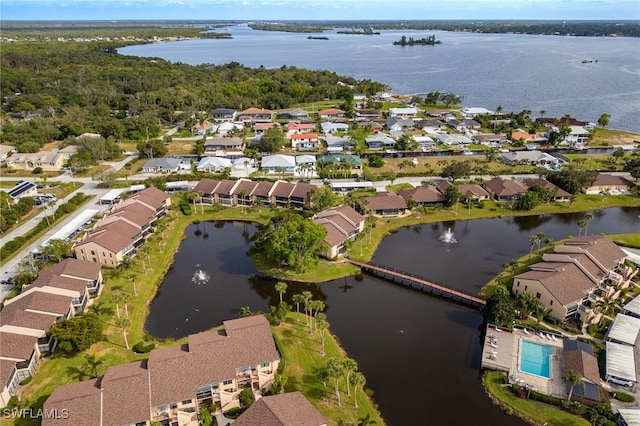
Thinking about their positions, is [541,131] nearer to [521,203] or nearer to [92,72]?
[521,203]

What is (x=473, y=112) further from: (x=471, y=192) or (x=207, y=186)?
(x=207, y=186)

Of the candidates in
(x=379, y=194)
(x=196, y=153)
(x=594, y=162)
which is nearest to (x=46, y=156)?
(x=196, y=153)

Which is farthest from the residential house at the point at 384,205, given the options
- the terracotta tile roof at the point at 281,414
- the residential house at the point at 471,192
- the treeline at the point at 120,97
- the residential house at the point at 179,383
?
the treeline at the point at 120,97

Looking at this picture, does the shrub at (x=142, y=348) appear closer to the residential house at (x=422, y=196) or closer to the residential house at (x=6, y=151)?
the residential house at (x=422, y=196)

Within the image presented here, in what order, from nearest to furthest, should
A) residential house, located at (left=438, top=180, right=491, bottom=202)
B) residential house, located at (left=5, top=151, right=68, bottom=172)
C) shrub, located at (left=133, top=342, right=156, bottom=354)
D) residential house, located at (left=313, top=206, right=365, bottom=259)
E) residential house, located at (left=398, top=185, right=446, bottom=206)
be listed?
shrub, located at (left=133, top=342, right=156, bottom=354) < residential house, located at (left=313, top=206, right=365, bottom=259) < residential house, located at (left=398, top=185, right=446, bottom=206) < residential house, located at (left=438, top=180, right=491, bottom=202) < residential house, located at (left=5, top=151, right=68, bottom=172)

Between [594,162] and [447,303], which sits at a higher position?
[594,162]

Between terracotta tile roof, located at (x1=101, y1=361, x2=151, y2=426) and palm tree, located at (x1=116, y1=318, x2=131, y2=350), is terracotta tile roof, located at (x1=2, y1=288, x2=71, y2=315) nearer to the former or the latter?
palm tree, located at (x1=116, y1=318, x2=131, y2=350)

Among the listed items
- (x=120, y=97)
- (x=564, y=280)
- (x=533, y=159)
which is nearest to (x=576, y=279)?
(x=564, y=280)

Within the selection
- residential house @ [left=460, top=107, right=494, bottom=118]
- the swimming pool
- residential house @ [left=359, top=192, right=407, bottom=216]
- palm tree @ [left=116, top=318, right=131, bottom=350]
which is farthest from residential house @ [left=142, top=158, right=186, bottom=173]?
residential house @ [left=460, top=107, right=494, bottom=118]
